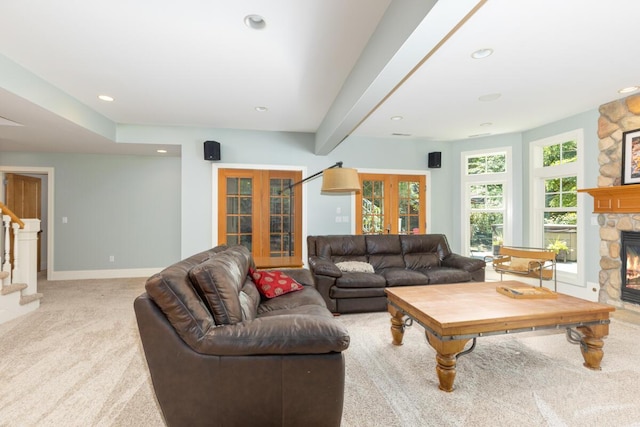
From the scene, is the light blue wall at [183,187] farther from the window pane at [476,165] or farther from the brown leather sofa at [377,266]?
the brown leather sofa at [377,266]

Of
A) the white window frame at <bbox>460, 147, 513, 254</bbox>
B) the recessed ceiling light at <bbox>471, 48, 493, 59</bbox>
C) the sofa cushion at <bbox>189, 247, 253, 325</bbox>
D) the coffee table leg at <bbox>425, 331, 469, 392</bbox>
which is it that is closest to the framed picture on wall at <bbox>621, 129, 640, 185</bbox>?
the white window frame at <bbox>460, 147, 513, 254</bbox>

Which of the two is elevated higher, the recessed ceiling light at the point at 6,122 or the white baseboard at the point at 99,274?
the recessed ceiling light at the point at 6,122

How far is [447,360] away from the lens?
1.96 metres

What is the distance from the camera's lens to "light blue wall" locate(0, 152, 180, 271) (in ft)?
17.7

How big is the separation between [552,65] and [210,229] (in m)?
4.79

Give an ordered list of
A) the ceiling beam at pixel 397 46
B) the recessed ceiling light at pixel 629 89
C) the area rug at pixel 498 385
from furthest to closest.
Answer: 1. the recessed ceiling light at pixel 629 89
2. the area rug at pixel 498 385
3. the ceiling beam at pixel 397 46

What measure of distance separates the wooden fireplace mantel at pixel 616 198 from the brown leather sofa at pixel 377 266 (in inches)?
65.5

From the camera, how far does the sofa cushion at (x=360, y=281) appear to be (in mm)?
3475

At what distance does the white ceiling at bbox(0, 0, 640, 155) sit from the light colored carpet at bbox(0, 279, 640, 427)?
2.21 meters

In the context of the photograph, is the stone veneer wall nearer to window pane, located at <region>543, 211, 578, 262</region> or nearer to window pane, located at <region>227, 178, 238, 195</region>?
window pane, located at <region>543, 211, 578, 262</region>

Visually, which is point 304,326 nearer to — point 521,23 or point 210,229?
point 521,23

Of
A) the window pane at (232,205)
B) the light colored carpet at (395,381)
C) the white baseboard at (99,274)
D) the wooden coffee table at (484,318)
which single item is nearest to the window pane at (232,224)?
the window pane at (232,205)

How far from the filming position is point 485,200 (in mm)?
5520

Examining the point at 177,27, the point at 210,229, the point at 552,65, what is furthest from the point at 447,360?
the point at 210,229
